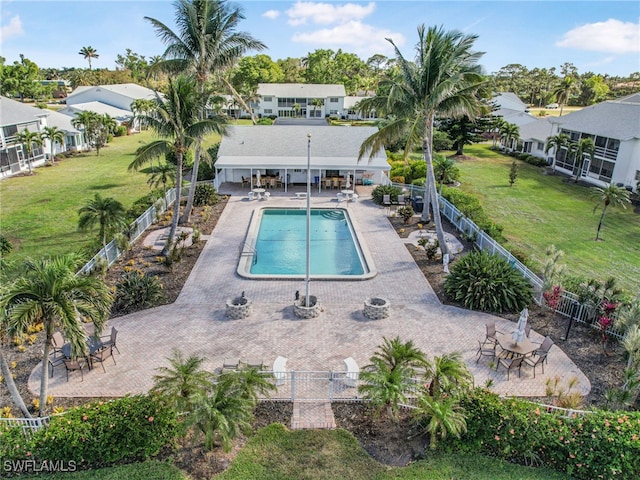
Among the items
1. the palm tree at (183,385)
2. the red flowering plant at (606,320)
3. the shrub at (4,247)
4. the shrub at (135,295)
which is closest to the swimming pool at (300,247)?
the shrub at (135,295)

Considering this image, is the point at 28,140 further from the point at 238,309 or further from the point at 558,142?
the point at 558,142

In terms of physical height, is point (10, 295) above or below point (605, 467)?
above

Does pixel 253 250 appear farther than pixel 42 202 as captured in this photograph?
No

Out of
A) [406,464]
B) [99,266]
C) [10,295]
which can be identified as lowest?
[406,464]

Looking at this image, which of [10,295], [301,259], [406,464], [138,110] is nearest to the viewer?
[10,295]

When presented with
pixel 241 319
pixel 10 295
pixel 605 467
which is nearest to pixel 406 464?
pixel 605 467

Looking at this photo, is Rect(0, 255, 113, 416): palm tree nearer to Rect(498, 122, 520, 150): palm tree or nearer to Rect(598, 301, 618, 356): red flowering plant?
Rect(598, 301, 618, 356): red flowering plant

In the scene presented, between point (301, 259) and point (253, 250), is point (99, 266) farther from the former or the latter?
point (301, 259)
